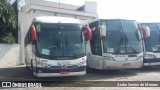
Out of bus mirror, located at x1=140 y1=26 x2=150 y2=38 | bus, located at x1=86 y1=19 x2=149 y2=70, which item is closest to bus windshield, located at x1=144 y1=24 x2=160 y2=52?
bus mirror, located at x1=140 y1=26 x2=150 y2=38

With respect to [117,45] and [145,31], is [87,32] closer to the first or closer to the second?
[117,45]

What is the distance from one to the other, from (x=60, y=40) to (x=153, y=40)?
628cm

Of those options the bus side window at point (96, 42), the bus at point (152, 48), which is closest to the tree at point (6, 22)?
the bus side window at point (96, 42)

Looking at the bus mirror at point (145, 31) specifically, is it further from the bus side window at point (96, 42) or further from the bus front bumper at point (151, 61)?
the bus side window at point (96, 42)

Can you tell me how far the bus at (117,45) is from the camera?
1386 cm

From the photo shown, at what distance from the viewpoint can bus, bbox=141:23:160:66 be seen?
51.8 feet

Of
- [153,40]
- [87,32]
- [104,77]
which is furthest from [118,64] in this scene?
[153,40]

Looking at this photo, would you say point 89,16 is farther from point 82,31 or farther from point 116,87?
point 116,87

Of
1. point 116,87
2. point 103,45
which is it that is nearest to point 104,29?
point 103,45

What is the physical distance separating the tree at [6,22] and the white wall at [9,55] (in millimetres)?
487

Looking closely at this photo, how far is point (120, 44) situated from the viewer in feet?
46.2

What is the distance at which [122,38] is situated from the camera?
14172mm

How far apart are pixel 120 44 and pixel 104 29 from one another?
1097 millimetres

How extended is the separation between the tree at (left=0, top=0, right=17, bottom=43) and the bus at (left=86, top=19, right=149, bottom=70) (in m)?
10.8
